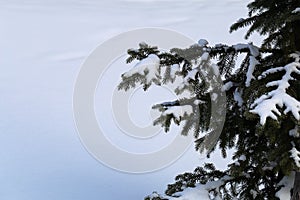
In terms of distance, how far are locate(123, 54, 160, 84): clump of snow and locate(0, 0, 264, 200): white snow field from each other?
254 cm

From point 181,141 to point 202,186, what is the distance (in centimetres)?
257

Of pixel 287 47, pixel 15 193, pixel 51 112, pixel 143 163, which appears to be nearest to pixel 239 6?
pixel 51 112

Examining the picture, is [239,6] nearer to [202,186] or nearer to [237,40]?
[237,40]

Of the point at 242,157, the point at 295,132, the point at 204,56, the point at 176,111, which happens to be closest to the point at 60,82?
the point at 204,56

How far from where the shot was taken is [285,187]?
2.73m

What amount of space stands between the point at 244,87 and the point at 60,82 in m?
6.03

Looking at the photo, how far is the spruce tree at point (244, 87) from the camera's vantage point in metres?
2.23

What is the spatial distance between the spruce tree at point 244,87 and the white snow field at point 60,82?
2.15 m

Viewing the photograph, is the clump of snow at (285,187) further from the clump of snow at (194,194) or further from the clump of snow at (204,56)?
the clump of snow at (204,56)

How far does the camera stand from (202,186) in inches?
111

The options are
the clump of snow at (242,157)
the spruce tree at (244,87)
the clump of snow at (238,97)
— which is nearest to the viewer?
the spruce tree at (244,87)

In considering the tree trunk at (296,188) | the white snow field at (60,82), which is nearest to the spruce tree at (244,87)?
the tree trunk at (296,188)

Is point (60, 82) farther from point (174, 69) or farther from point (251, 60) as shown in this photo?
point (251, 60)

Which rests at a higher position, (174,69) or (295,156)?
(174,69)
